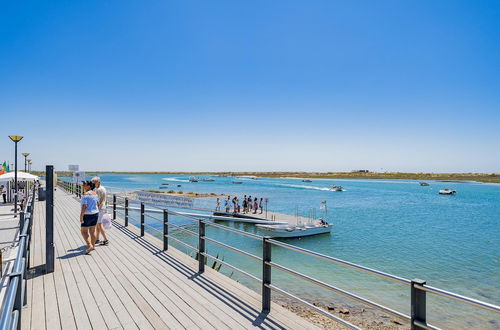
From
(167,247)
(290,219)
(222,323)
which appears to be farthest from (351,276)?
(290,219)

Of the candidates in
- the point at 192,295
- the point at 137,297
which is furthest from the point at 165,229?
the point at 192,295

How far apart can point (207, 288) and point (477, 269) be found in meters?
16.2

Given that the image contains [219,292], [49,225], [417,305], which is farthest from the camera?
[49,225]

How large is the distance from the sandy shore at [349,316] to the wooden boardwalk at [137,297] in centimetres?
413

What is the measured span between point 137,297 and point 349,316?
22.0 ft

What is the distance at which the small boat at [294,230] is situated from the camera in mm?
21578

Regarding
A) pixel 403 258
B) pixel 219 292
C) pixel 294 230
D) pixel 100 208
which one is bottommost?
pixel 403 258

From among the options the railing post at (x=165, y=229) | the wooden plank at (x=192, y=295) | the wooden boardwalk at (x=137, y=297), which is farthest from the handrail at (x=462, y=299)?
the railing post at (x=165, y=229)

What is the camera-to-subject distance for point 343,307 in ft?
29.8

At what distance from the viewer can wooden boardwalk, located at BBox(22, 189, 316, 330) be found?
138 inches

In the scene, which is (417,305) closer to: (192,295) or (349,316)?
(192,295)

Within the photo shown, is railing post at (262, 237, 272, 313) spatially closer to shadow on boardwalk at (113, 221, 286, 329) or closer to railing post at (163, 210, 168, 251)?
shadow on boardwalk at (113, 221, 286, 329)

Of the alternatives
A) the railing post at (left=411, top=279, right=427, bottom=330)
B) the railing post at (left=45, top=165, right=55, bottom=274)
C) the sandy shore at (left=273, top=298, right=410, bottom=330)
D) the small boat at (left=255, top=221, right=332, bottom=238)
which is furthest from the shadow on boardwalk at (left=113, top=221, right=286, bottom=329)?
the small boat at (left=255, top=221, right=332, bottom=238)

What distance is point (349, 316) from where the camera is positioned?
333 inches
